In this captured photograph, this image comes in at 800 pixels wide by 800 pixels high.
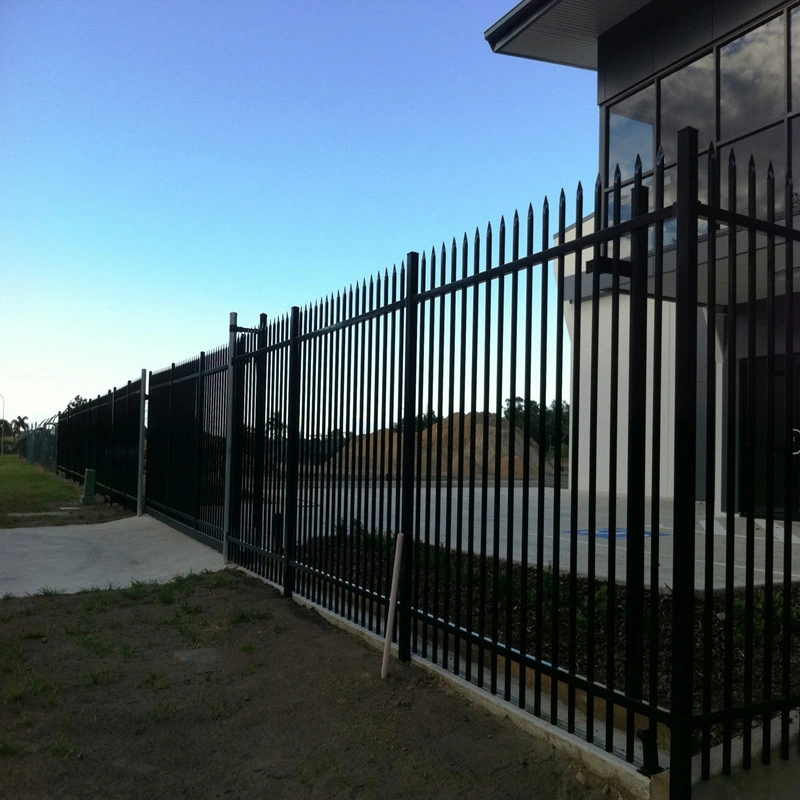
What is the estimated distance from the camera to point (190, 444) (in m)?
11.6

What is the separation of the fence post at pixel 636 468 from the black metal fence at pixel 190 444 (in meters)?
7.06

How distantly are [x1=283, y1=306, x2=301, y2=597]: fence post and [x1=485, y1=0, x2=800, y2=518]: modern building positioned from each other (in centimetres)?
498

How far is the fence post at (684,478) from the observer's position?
3.13 meters

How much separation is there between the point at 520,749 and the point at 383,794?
713mm

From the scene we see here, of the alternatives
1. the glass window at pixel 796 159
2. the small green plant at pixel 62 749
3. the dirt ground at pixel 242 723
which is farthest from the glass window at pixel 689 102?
the small green plant at pixel 62 749

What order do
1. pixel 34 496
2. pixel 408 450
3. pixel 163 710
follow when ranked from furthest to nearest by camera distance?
pixel 34 496 < pixel 408 450 < pixel 163 710

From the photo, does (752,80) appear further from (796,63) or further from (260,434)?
(260,434)

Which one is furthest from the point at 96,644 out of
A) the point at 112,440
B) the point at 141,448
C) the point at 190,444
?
the point at 112,440

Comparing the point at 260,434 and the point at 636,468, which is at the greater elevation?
the point at 260,434

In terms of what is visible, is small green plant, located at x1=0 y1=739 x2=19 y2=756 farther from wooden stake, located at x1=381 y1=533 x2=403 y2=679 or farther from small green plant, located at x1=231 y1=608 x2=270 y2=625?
small green plant, located at x1=231 y1=608 x2=270 y2=625

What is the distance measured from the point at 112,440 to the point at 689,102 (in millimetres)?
13767

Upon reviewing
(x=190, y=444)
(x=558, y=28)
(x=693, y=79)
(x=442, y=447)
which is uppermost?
(x=558, y=28)

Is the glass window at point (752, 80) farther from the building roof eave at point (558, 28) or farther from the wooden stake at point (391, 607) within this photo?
the wooden stake at point (391, 607)

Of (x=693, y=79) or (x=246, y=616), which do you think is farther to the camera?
(x=693, y=79)
